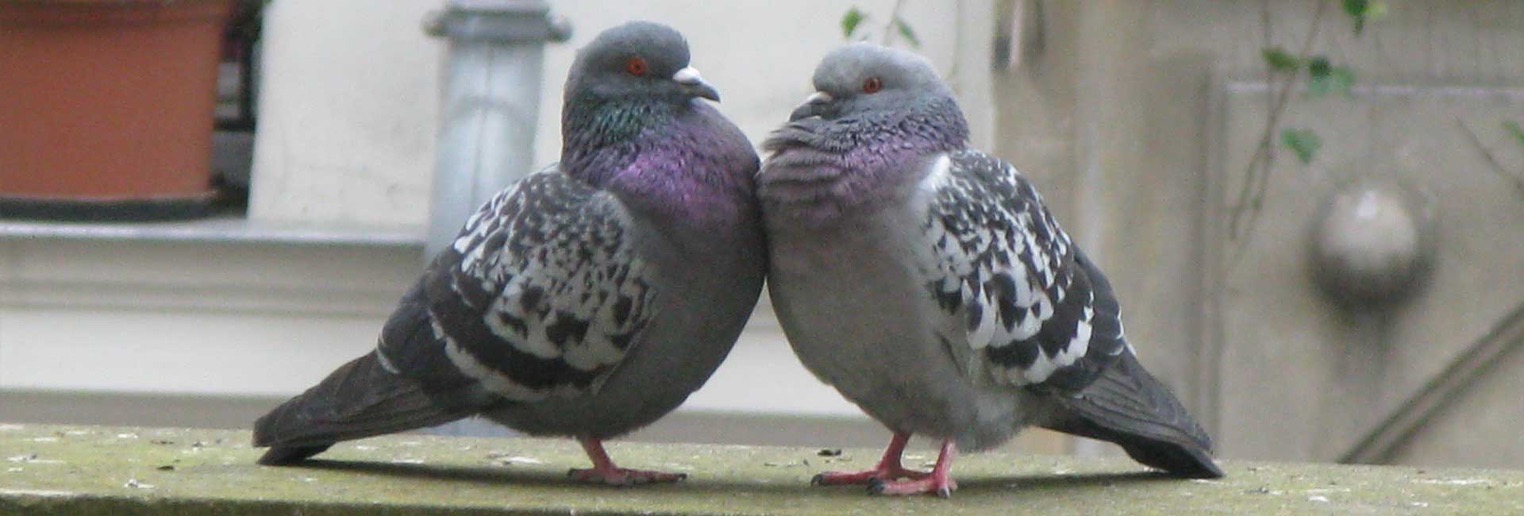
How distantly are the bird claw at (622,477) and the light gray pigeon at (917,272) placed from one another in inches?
8.2

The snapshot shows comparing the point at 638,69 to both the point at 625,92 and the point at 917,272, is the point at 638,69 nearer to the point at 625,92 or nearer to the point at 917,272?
the point at 625,92

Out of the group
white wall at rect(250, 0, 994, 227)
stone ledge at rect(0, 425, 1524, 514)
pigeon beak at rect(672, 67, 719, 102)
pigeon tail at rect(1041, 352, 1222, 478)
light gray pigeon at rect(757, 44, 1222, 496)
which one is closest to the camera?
stone ledge at rect(0, 425, 1524, 514)

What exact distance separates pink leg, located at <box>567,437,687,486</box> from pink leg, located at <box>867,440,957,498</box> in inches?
11.3

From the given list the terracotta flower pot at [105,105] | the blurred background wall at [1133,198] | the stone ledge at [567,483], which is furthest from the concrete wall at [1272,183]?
the terracotta flower pot at [105,105]

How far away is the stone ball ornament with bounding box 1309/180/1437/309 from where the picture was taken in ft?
16.1

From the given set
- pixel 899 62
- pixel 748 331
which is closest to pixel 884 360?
pixel 899 62

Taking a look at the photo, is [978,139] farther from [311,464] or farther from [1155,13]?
[311,464]

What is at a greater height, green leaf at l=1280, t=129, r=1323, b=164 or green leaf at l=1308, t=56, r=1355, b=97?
green leaf at l=1308, t=56, r=1355, b=97

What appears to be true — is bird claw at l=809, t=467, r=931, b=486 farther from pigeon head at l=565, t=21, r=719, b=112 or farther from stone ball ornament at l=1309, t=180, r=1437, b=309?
stone ball ornament at l=1309, t=180, r=1437, b=309

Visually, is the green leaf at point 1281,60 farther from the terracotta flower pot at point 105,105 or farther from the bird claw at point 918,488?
the terracotta flower pot at point 105,105

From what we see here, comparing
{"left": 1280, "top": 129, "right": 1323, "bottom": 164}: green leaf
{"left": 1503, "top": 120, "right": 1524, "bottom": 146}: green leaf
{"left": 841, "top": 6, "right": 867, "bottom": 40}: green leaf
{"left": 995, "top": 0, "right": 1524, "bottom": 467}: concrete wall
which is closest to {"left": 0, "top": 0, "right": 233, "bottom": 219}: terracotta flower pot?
{"left": 841, "top": 6, "right": 867, "bottom": 40}: green leaf

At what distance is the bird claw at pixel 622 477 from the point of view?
3029 mm

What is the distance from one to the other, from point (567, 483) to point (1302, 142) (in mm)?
2321

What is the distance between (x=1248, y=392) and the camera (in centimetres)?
509
